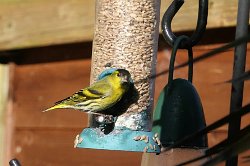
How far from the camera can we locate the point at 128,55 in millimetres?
2457

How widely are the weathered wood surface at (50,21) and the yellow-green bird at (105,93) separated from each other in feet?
3.00

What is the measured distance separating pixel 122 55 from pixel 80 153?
1.45 meters

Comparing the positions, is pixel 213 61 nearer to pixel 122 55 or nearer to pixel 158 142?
pixel 122 55

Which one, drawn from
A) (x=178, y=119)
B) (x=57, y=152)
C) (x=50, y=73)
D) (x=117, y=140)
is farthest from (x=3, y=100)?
(x=178, y=119)

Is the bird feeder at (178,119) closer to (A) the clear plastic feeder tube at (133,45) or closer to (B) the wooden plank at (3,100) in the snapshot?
(A) the clear plastic feeder tube at (133,45)

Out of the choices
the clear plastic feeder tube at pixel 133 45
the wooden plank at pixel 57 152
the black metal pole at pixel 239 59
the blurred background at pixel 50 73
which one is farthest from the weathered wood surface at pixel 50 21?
the black metal pole at pixel 239 59

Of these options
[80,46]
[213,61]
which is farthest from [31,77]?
[213,61]

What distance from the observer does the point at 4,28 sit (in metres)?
4.17

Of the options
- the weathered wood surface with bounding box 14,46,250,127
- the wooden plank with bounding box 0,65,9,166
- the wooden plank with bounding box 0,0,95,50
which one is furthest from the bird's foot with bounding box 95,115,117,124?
the wooden plank with bounding box 0,65,9,166

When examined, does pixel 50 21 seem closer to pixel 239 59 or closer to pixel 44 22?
pixel 44 22

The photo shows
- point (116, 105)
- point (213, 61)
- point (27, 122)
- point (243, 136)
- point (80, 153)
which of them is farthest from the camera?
point (27, 122)

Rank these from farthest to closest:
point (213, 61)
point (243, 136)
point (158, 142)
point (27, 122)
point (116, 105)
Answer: point (27, 122)
point (213, 61)
point (116, 105)
point (158, 142)
point (243, 136)

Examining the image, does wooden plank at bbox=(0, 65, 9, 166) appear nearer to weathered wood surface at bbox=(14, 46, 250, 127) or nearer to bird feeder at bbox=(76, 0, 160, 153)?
weathered wood surface at bbox=(14, 46, 250, 127)

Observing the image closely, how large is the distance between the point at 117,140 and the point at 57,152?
163 cm
